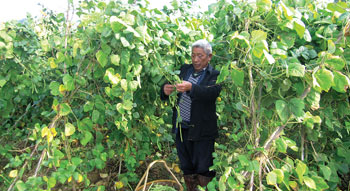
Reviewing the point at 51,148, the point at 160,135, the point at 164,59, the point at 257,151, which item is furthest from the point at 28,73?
the point at 257,151

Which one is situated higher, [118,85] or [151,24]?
[151,24]

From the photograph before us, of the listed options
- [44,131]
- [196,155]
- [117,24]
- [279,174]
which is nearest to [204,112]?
[196,155]

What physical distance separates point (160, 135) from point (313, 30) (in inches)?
63.0

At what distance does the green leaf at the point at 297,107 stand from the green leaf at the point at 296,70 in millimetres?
150

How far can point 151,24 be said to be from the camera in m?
1.65

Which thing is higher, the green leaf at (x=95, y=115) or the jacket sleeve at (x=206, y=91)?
the green leaf at (x=95, y=115)

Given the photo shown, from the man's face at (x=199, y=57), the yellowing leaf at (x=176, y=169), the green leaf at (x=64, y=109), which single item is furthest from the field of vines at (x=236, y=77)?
the yellowing leaf at (x=176, y=169)

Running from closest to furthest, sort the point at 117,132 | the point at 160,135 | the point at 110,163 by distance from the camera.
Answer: the point at 117,132 < the point at 160,135 < the point at 110,163

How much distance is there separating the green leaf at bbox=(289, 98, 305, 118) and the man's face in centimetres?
85

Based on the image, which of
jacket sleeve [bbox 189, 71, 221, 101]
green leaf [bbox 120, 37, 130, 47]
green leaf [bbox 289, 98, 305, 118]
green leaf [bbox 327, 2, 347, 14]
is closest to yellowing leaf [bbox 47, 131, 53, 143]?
green leaf [bbox 120, 37, 130, 47]

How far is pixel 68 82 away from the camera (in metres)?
1.47

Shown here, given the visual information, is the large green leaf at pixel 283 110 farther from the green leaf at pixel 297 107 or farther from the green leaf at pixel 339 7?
the green leaf at pixel 339 7

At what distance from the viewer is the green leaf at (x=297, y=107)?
1.26 metres

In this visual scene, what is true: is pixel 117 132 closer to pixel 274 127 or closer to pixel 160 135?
pixel 160 135
